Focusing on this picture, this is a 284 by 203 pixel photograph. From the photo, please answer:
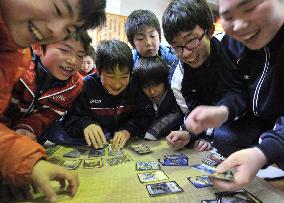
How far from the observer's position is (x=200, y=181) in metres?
0.95

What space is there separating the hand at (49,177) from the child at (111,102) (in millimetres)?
625

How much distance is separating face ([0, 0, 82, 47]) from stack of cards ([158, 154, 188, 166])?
0.65 metres

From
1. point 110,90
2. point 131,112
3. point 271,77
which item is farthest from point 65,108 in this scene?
point 271,77

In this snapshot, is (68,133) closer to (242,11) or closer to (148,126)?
(148,126)

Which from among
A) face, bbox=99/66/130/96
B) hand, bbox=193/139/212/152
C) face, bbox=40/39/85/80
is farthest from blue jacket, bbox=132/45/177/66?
hand, bbox=193/139/212/152

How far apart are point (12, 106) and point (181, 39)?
0.92 m

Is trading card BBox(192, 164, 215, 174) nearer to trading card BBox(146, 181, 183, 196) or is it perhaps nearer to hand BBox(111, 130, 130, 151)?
trading card BBox(146, 181, 183, 196)

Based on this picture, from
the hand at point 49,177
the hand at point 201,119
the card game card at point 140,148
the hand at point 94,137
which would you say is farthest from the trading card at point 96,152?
the hand at point 201,119

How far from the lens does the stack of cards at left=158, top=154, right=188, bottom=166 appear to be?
1129 mm

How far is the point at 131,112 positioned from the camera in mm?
1729

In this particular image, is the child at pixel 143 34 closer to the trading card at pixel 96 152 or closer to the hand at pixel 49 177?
the trading card at pixel 96 152

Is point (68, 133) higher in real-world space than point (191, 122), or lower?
lower

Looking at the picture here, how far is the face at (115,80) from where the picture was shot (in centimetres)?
155

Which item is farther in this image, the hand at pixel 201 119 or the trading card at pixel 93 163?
the trading card at pixel 93 163
